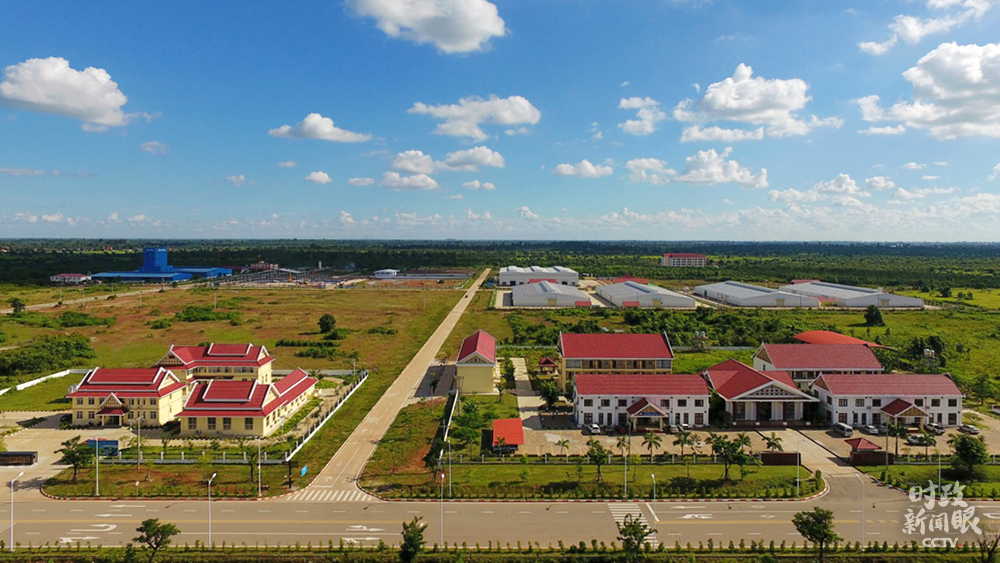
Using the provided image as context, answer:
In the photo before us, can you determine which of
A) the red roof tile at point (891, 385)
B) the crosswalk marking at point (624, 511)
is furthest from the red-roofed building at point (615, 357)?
the crosswalk marking at point (624, 511)

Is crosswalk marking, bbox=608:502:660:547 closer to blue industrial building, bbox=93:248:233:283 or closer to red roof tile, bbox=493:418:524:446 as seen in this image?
red roof tile, bbox=493:418:524:446

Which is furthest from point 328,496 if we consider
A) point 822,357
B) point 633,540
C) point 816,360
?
point 822,357

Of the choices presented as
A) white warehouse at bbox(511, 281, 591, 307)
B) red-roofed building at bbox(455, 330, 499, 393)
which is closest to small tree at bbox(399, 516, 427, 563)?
red-roofed building at bbox(455, 330, 499, 393)

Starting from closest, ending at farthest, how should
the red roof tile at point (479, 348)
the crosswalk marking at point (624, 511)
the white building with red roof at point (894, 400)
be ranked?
1. the crosswalk marking at point (624, 511)
2. the white building with red roof at point (894, 400)
3. the red roof tile at point (479, 348)

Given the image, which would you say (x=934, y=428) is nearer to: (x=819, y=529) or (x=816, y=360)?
(x=816, y=360)

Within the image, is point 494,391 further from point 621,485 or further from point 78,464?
point 78,464

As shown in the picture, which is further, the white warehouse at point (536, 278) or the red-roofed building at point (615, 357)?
the white warehouse at point (536, 278)

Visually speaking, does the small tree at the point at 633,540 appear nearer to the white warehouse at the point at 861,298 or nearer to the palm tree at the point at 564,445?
the palm tree at the point at 564,445
